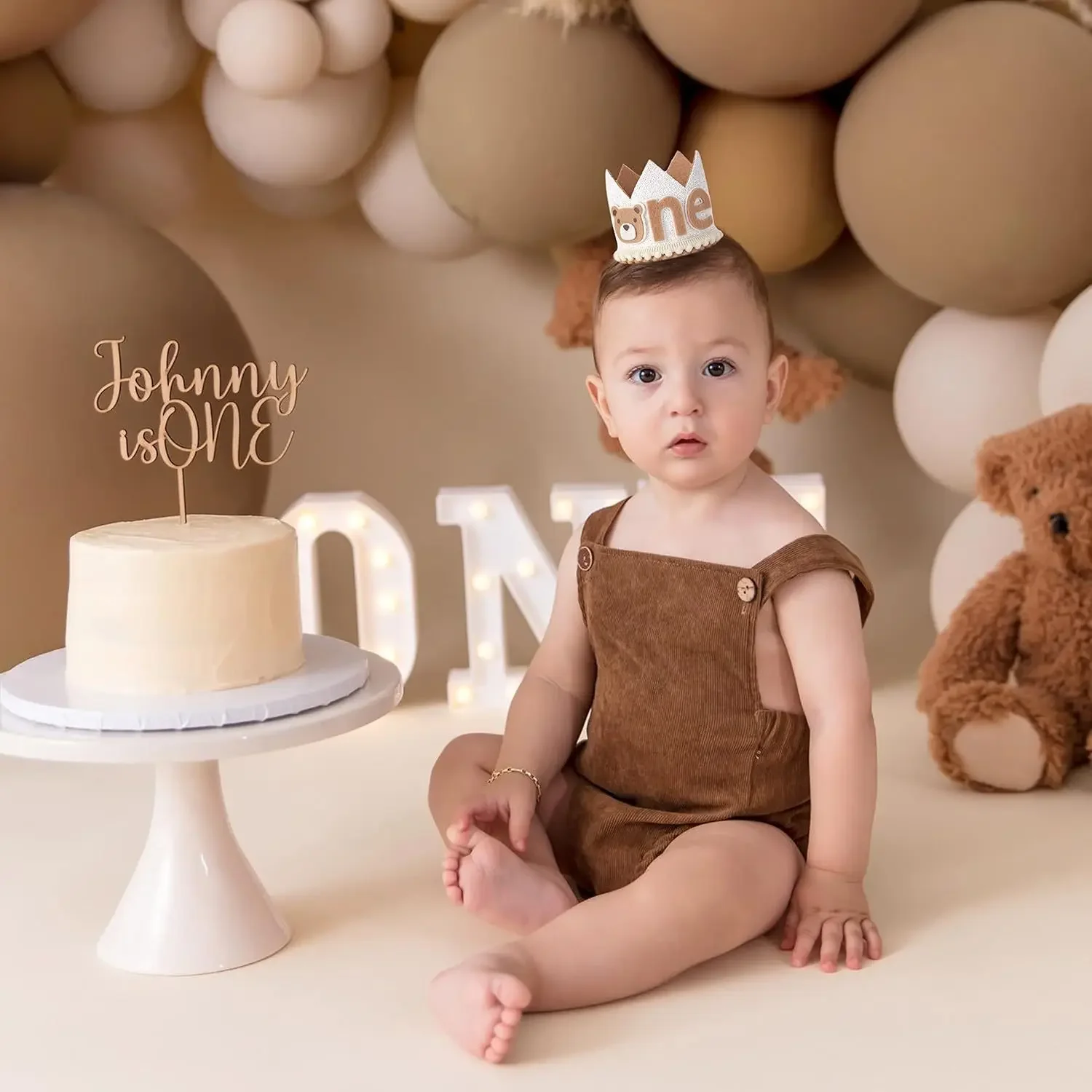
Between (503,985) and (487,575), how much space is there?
2.89 feet

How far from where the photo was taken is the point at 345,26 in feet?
5.85

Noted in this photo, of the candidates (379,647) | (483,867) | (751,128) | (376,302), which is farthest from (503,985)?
(376,302)

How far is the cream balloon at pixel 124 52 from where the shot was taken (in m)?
1.84

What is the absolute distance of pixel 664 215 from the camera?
119cm

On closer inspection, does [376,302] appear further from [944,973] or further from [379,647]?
[944,973]

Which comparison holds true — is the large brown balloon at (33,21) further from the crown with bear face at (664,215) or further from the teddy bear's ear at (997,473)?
the teddy bear's ear at (997,473)

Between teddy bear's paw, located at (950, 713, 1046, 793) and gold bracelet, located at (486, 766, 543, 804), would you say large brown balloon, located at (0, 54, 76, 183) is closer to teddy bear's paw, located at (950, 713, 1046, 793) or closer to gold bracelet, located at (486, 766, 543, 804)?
gold bracelet, located at (486, 766, 543, 804)

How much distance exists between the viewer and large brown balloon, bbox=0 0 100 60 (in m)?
1.66

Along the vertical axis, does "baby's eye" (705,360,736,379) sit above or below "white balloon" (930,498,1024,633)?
above

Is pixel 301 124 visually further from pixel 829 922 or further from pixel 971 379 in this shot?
pixel 829 922

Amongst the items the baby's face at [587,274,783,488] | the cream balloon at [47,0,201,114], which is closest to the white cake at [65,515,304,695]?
the baby's face at [587,274,783,488]

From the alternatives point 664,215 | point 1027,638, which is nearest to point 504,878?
point 664,215

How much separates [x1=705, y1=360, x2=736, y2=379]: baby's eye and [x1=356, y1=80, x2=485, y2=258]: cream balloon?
2.68 feet

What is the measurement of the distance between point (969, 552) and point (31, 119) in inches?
47.2
